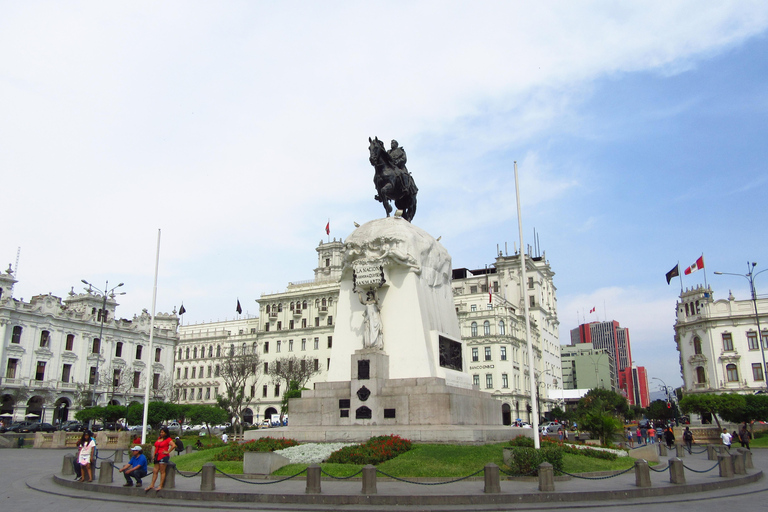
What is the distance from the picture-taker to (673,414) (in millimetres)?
86875

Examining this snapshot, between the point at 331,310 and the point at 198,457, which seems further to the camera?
the point at 331,310

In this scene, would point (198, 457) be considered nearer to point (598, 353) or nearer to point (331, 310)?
point (331, 310)

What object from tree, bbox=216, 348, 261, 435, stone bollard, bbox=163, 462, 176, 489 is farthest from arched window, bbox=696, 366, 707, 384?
stone bollard, bbox=163, 462, 176, 489

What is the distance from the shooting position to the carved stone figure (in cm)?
1975

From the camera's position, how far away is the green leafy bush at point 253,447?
55.5 feet

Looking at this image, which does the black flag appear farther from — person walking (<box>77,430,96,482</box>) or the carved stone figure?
person walking (<box>77,430,96,482</box>)

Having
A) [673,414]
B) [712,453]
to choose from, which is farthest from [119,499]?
[673,414]

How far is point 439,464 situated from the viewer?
1452 centimetres

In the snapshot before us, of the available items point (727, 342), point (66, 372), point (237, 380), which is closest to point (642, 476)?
point (237, 380)

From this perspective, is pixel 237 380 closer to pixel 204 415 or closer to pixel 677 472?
pixel 204 415

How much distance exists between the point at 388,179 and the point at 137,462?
44.2ft

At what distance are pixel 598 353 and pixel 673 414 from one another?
3749cm

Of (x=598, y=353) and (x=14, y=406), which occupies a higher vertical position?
(x=598, y=353)

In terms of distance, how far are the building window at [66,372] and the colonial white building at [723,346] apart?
2649 inches
